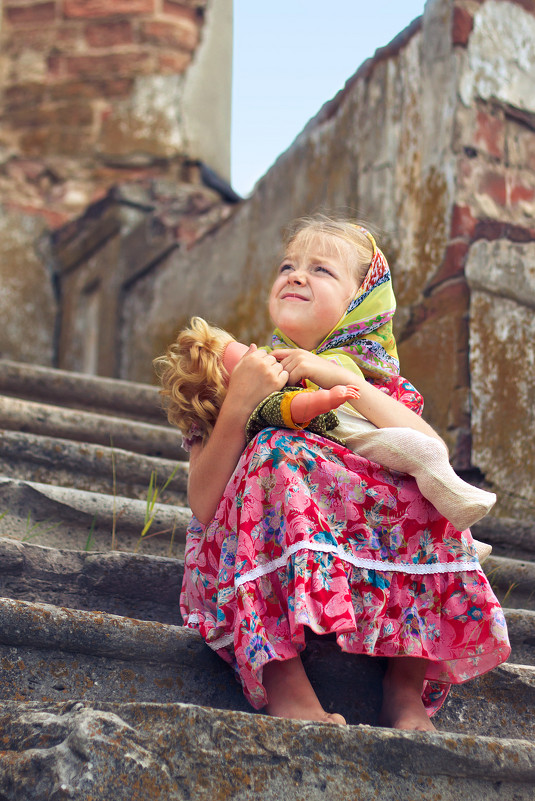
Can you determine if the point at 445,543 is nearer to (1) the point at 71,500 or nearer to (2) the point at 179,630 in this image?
(2) the point at 179,630

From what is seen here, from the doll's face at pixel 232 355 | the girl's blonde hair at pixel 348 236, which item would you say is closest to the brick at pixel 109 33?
the girl's blonde hair at pixel 348 236

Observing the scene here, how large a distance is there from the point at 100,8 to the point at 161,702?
226 inches

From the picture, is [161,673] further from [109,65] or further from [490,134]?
[109,65]

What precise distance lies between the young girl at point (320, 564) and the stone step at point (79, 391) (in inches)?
66.8

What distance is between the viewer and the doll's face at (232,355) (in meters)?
1.68

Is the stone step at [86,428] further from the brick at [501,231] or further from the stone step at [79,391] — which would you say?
the brick at [501,231]

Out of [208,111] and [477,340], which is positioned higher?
[208,111]

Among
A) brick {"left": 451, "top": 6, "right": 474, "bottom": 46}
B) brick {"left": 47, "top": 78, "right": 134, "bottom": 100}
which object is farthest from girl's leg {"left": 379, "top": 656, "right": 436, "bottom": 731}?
brick {"left": 47, "top": 78, "right": 134, "bottom": 100}

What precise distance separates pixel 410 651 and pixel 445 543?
0.19 meters

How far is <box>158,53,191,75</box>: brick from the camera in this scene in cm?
589

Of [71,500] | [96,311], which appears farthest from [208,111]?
[71,500]

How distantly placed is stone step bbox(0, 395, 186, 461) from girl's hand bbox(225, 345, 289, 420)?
1.08 meters

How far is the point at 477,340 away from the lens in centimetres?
271

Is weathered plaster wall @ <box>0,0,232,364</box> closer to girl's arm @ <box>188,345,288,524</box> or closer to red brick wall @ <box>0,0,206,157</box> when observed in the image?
red brick wall @ <box>0,0,206,157</box>
